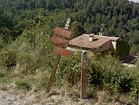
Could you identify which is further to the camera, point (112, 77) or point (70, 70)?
point (70, 70)

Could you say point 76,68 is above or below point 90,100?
above

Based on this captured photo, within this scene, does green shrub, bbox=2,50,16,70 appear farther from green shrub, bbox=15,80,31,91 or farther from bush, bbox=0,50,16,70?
green shrub, bbox=15,80,31,91

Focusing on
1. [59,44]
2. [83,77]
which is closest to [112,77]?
[83,77]

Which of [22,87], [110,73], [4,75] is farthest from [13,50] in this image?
[110,73]

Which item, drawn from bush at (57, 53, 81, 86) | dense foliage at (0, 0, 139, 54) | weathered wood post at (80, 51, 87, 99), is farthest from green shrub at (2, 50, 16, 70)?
dense foliage at (0, 0, 139, 54)

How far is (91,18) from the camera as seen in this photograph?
285 ft

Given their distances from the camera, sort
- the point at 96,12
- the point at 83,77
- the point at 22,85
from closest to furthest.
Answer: the point at 83,77 → the point at 22,85 → the point at 96,12

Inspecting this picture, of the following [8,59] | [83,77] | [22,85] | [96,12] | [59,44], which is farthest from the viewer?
[96,12]

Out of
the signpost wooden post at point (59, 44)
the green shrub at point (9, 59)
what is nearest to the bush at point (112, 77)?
the signpost wooden post at point (59, 44)

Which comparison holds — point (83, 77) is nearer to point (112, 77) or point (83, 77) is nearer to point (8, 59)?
point (112, 77)

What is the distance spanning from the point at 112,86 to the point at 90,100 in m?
0.35

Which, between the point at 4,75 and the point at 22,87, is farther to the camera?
the point at 4,75

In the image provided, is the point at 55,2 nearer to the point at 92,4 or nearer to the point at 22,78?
the point at 92,4

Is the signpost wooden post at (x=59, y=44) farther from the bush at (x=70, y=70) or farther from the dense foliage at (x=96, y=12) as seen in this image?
the dense foliage at (x=96, y=12)
